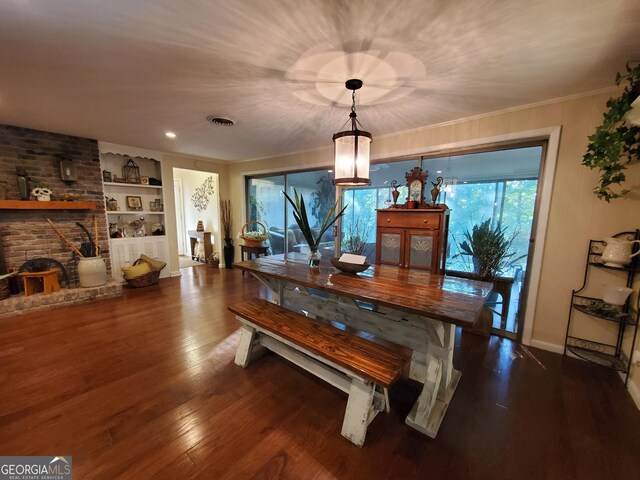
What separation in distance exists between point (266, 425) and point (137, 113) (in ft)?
10.3

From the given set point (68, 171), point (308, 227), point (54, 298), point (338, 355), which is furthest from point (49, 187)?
point (338, 355)

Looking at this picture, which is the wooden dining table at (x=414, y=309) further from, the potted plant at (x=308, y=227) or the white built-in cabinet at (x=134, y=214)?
the white built-in cabinet at (x=134, y=214)

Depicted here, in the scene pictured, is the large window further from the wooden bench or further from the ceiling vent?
the wooden bench

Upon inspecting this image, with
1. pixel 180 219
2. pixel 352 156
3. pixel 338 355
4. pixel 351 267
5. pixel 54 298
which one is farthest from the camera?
pixel 180 219

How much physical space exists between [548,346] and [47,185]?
6292mm

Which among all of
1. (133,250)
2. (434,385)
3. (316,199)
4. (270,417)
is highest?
(316,199)

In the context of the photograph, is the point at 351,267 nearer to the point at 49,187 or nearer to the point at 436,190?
the point at 436,190

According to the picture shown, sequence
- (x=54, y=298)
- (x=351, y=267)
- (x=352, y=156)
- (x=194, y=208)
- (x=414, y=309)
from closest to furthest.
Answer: (x=414, y=309)
(x=352, y=156)
(x=351, y=267)
(x=54, y=298)
(x=194, y=208)

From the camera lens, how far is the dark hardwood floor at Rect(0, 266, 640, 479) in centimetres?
126

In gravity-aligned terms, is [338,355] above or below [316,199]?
below

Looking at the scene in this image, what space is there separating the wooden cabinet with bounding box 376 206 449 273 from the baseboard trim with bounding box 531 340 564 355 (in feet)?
3.43

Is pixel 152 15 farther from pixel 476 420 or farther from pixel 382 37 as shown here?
pixel 476 420

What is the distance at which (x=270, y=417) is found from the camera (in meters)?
1.55

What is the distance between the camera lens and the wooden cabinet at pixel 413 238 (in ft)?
8.97
